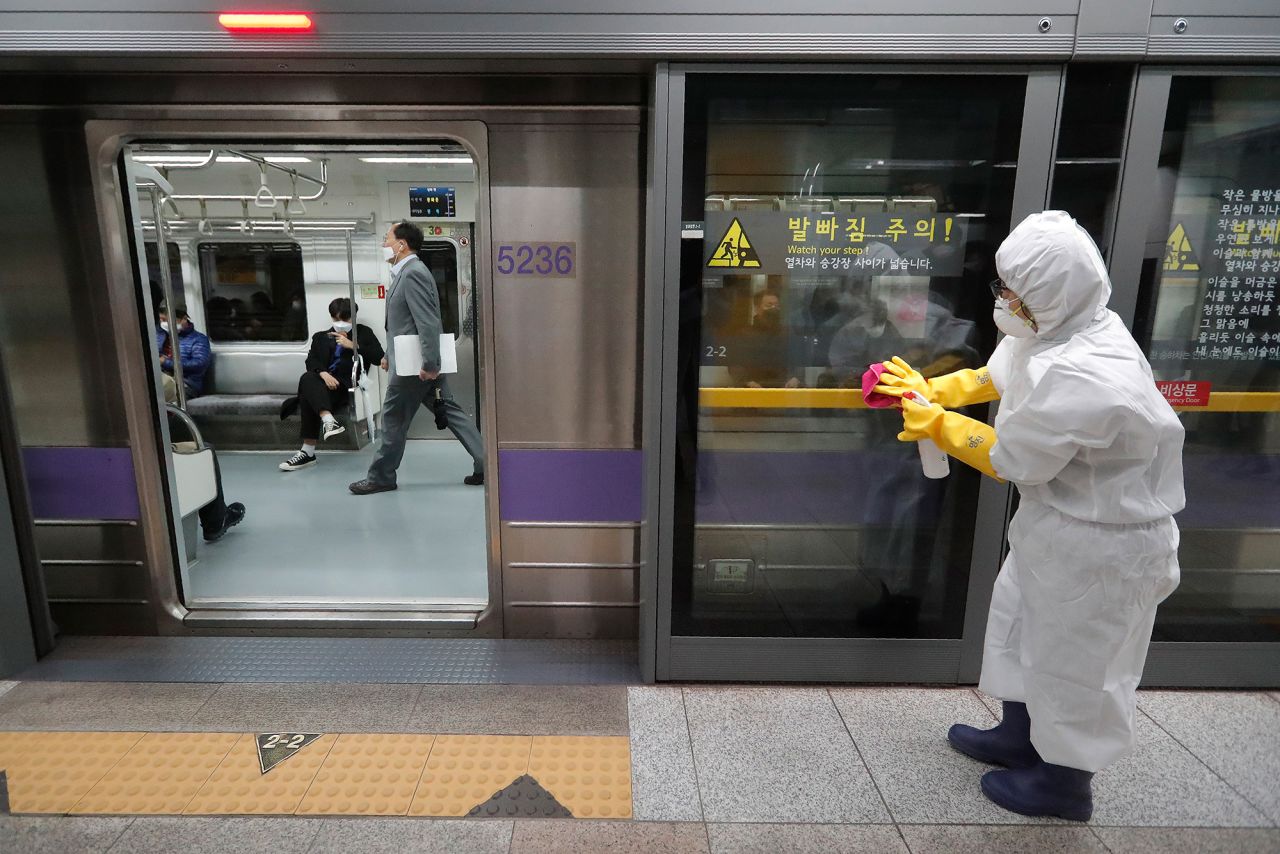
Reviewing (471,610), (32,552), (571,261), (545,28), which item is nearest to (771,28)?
(545,28)

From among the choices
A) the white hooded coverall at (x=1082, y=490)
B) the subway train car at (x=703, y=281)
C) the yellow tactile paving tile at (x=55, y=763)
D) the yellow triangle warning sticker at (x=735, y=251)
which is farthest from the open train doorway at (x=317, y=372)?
the white hooded coverall at (x=1082, y=490)

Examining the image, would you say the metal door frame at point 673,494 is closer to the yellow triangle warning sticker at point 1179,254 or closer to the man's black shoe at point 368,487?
the yellow triangle warning sticker at point 1179,254

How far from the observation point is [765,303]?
2594 mm

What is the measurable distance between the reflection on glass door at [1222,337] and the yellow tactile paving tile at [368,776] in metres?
2.92

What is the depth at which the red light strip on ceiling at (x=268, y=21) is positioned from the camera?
2.21m

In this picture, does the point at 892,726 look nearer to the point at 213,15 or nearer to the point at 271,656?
the point at 271,656

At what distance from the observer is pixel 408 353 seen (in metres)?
4.70

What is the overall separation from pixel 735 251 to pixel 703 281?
16 cm

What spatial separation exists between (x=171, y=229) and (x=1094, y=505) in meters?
8.04

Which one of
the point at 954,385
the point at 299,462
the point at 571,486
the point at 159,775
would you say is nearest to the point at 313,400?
the point at 299,462

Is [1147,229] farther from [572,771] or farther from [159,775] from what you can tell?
[159,775]

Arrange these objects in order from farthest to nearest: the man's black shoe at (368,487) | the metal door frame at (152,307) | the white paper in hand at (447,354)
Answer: the man's black shoe at (368,487) → the white paper in hand at (447,354) → the metal door frame at (152,307)

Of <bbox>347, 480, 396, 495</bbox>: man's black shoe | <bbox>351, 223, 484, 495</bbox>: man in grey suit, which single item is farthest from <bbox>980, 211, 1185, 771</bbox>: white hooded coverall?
<bbox>347, 480, 396, 495</bbox>: man's black shoe

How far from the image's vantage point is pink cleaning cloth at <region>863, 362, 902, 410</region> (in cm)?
225
